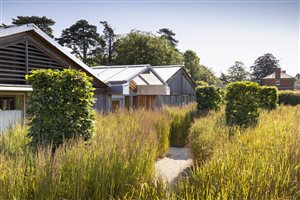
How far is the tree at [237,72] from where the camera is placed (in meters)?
61.9

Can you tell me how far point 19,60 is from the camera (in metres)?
8.53

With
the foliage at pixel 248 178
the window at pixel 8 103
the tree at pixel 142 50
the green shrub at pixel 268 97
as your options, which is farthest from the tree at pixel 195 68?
the foliage at pixel 248 178

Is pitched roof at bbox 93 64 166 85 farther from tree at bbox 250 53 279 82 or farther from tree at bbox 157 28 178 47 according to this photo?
tree at bbox 250 53 279 82

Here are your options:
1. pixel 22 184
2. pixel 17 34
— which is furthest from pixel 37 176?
pixel 17 34

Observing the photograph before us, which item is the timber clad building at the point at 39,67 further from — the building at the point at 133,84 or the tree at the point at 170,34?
the tree at the point at 170,34

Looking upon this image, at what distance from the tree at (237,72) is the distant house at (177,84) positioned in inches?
1716

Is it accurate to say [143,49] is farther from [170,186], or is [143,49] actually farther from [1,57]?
[170,186]

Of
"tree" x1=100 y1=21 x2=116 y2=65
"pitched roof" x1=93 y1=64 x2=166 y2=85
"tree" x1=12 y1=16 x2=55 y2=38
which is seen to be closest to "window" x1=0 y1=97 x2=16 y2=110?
"pitched roof" x1=93 y1=64 x2=166 y2=85

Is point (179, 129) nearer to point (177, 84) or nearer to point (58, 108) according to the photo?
point (58, 108)

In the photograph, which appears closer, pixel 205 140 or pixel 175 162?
pixel 205 140

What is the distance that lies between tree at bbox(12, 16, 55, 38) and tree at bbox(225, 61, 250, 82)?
45325mm

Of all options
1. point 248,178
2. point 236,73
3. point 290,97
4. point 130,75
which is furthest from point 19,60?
point 236,73

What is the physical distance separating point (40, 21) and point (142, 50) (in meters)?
11.7

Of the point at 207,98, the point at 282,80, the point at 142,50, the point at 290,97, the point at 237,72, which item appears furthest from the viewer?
the point at 237,72
